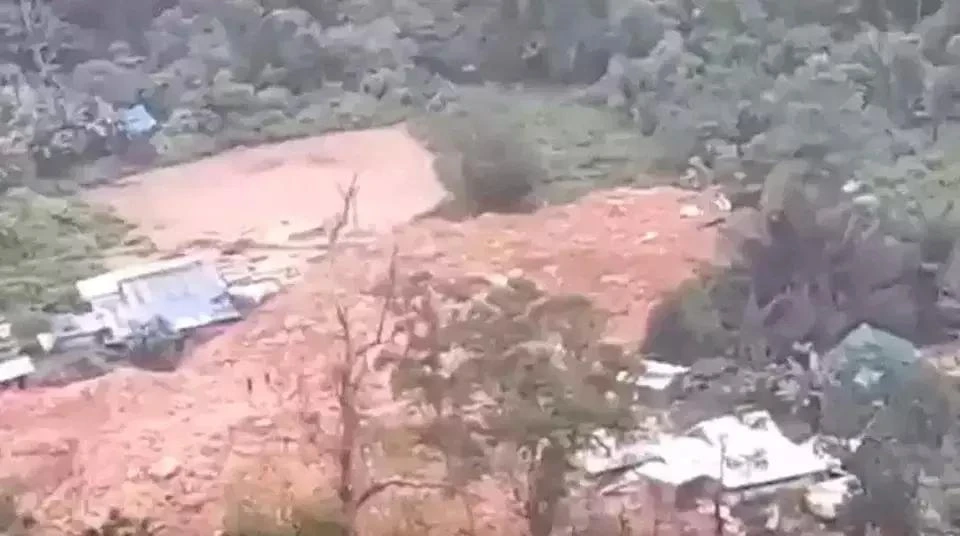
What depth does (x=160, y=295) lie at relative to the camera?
1.29m

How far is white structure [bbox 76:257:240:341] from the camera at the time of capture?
127 centimetres

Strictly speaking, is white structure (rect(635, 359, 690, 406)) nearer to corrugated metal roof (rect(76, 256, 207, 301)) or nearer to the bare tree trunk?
the bare tree trunk

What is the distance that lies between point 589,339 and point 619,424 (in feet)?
0.27

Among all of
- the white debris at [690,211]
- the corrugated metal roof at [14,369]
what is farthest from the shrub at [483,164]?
the corrugated metal roof at [14,369]

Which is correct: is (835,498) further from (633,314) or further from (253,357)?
(253,357)

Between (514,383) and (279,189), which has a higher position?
(279,189)

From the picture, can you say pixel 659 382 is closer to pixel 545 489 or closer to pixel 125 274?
pixel 545 489

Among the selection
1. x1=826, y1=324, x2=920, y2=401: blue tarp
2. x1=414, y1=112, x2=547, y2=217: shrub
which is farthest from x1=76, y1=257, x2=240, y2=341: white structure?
x1=826, y1=324, x2=920, y2=401: blue tarp

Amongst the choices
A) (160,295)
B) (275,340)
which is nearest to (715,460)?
(275,340)

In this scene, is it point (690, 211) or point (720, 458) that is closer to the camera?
point (720, 458)

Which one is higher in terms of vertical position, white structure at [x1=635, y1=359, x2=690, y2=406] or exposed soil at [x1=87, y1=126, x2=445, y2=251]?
exposed soil at [x1=87, y1=126, x2=445, y2=251]

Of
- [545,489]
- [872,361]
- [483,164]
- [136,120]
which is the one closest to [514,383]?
[545,489]

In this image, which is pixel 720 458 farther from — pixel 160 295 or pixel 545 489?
pixel 160 295

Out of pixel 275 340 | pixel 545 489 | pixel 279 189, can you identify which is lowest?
pixel 545 489
